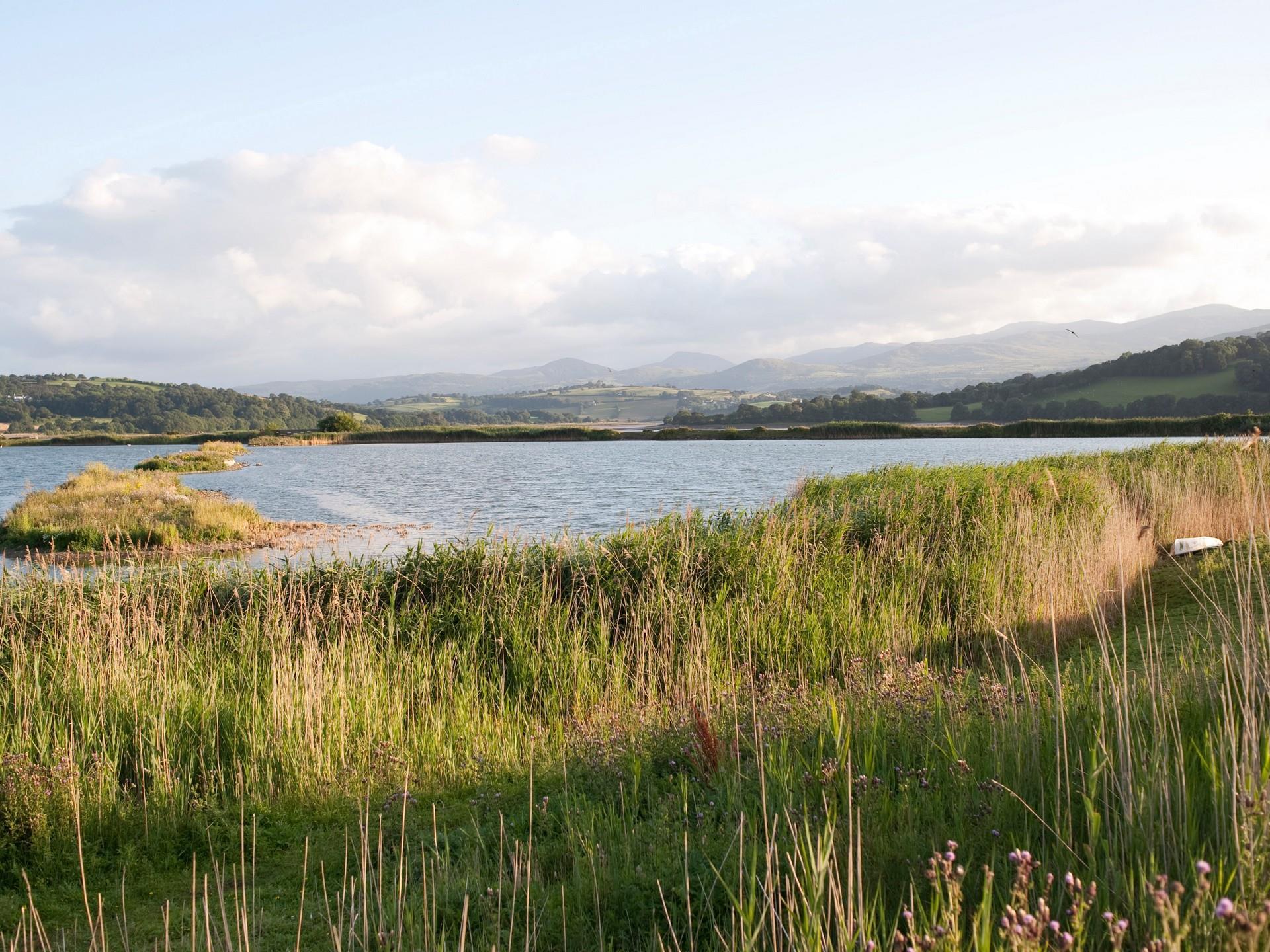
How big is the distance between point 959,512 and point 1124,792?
1078cm

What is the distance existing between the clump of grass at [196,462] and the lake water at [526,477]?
217 centimetres

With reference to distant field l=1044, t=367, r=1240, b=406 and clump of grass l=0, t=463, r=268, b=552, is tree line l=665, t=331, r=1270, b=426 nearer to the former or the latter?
distant field l=1044, t=367, r=1240, b=406

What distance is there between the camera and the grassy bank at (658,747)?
2.91 m

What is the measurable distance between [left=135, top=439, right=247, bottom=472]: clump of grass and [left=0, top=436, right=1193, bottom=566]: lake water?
7.11 ft

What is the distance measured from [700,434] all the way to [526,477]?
60.7 metres

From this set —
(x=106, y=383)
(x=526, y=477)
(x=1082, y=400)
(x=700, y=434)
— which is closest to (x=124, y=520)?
(x=526, y=477)

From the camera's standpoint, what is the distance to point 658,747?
18.8 ft

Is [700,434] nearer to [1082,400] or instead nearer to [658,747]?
[1082,400]

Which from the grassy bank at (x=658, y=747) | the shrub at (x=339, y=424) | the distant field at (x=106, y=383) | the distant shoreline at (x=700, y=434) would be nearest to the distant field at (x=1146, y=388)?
the distant shoreline at (x=700, y=434)

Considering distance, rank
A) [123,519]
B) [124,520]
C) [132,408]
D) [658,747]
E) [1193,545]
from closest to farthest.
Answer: [658,747] → [1193,545] → [124,520] → [123,519] → [132,408]

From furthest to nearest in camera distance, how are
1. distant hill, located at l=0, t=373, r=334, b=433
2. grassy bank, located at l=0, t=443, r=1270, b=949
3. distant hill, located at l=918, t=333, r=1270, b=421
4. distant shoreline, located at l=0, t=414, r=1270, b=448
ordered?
distant hill, located at l=0, t=373, r=334, b=433, distant hill, located at l=918, t=333, r=1270, b=421, distant shoreline, located at l=0, t=414, r=1270, b=448, grassy bank, located at l=0, t=443, r=1270, b=949

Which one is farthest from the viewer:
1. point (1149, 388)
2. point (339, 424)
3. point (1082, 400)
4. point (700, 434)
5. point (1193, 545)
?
point (339, 424)

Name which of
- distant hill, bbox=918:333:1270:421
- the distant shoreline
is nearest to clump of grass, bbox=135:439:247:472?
the distant shoreline

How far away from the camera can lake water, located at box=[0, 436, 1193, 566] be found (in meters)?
32.4
